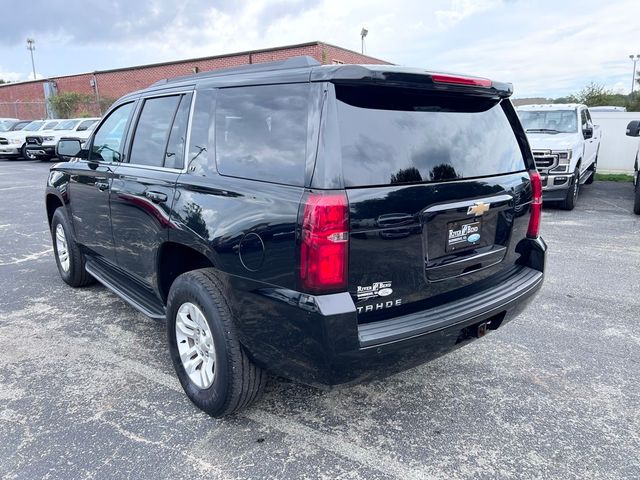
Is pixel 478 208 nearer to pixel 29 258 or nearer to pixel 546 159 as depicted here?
pixel 29 258

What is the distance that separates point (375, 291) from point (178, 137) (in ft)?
5.54

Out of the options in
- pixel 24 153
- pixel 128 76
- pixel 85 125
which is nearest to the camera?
pixel 85 125

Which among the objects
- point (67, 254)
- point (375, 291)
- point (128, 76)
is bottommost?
point (67, 254)

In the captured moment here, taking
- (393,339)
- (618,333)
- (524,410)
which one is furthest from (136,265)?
(618,333)

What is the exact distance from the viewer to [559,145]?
9.30 meters

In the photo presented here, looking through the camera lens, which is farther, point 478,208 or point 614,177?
point 614,177

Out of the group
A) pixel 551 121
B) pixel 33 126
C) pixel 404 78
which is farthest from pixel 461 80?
pixel 33 126

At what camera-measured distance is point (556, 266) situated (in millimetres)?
5930

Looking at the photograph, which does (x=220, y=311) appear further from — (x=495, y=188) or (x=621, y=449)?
(x=621, y=449)

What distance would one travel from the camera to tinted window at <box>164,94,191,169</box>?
311cm

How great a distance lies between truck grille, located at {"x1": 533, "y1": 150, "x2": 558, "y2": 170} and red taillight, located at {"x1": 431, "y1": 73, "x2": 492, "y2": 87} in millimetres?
7090

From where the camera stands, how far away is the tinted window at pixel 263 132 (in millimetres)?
2371

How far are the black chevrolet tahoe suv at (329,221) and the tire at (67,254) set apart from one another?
1.82m

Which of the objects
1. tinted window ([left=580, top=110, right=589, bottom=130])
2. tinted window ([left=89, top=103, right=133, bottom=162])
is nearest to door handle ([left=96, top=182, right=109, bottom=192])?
tinted window ([left=89, top=103, right=133, bottom=162])
